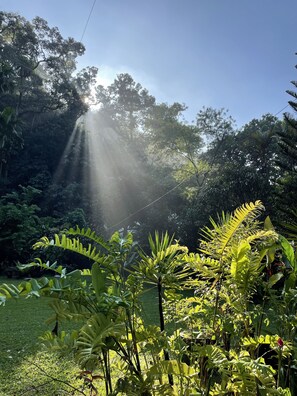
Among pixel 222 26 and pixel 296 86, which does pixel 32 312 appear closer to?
pixel 222 26

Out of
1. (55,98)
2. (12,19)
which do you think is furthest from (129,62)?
(12,19)

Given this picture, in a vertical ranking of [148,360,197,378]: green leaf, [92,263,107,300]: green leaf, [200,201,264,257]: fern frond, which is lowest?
[148,360,197,378]: green leaf

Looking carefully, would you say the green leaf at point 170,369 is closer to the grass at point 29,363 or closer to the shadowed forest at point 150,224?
the shadowed forest at point 150,224

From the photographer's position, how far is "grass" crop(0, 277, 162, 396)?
6.47 feet

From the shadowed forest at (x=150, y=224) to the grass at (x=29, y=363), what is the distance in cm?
22

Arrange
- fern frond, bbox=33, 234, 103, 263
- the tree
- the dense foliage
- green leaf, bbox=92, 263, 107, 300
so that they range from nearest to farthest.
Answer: green leaf, bbox=92, 263, 107, 300
fern frond, bbox=33, 234, 103, 263
the tree
the dense foliage

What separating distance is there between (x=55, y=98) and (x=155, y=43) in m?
12.0

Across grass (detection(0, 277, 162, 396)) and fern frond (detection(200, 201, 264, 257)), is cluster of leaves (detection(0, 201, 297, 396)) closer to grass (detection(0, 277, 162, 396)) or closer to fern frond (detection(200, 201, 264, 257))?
fern frond (detection(200, 201, 264, 257))

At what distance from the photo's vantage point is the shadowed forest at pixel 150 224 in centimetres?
106

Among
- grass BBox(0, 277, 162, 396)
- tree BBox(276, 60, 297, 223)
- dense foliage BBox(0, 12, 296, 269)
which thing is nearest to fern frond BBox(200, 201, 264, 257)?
grass BBox(0, 277, 162, 396)

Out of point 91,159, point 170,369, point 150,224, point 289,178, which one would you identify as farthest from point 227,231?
point 91,159

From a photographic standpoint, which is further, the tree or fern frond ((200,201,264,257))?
the tree

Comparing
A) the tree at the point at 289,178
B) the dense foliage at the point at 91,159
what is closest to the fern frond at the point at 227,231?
the tree at the point at 289,178

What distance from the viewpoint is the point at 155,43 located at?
5199 millimetres
